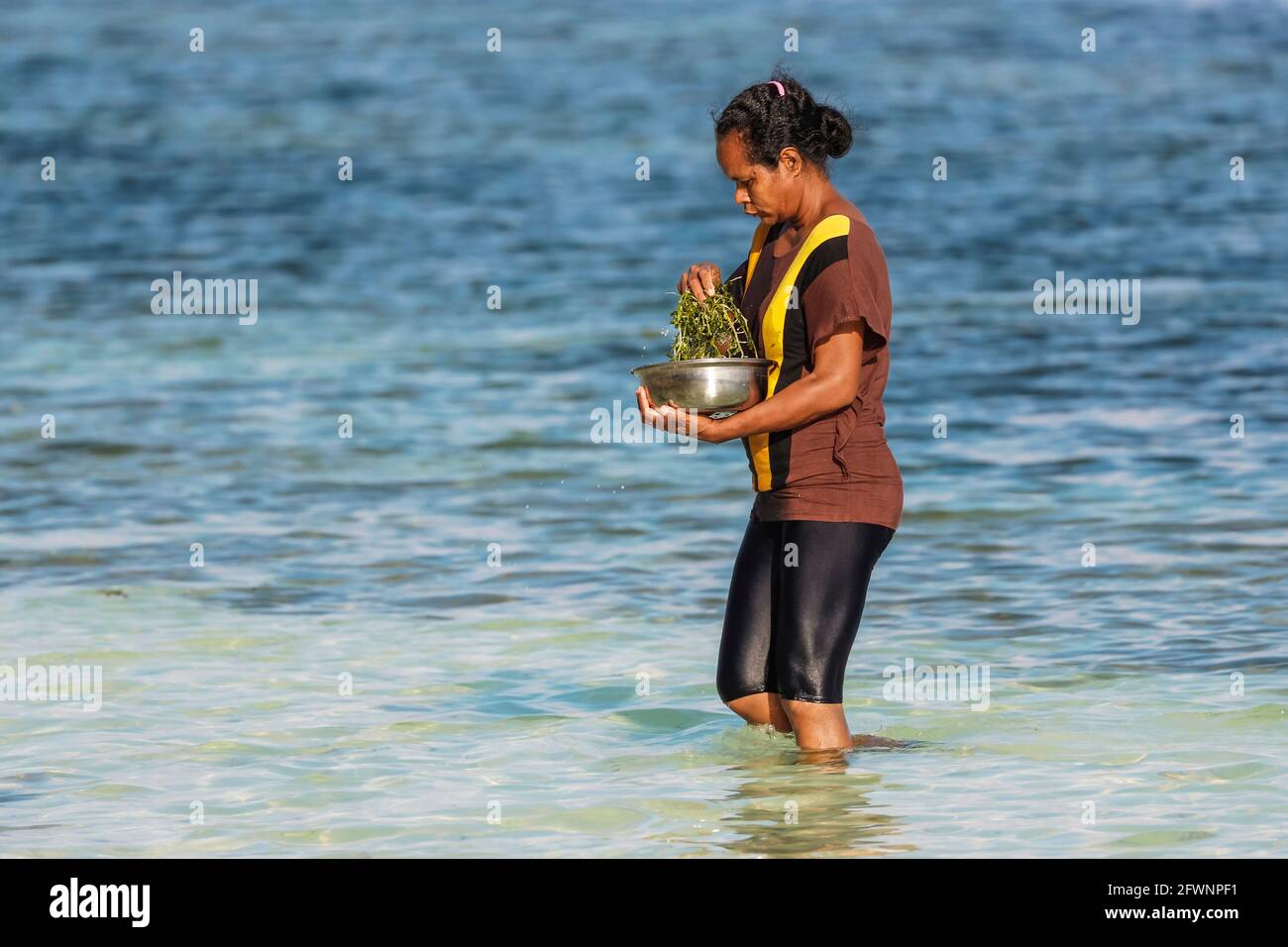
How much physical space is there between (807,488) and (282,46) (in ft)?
113

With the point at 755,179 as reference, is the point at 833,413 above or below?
below

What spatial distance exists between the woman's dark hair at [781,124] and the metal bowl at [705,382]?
64 centimetres

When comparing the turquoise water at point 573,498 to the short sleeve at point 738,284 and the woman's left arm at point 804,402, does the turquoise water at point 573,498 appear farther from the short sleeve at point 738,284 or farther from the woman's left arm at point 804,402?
the short sleeve at point 738,284

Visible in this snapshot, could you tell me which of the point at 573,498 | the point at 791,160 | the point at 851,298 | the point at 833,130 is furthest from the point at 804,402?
the point at 573,498

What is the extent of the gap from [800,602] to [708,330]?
2.86 ft

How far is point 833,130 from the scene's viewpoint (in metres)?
5.98

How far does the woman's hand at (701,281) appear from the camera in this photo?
6164 millimetres

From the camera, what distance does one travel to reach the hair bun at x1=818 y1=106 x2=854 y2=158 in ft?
19.6

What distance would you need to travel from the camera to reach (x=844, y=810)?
20.5 feet

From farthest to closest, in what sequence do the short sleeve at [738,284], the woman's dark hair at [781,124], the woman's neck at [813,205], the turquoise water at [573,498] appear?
1. the turquoise water at [573,498]
2. the short sleeve at [738,284]
3. the woman's neck at [813,205]
4. the woman's dark hair at [781,124]

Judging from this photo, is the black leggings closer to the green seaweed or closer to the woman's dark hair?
the green seaweed

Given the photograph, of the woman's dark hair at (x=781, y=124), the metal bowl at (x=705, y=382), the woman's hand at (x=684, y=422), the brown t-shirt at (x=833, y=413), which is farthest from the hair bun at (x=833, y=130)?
the woman's hand at (x=684, y=422)

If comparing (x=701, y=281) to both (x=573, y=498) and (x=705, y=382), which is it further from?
(x=573, y=498)

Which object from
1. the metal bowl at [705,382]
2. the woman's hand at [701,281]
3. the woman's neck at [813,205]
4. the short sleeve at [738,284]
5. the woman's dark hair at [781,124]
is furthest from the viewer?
the short sleeve at [738,284]
